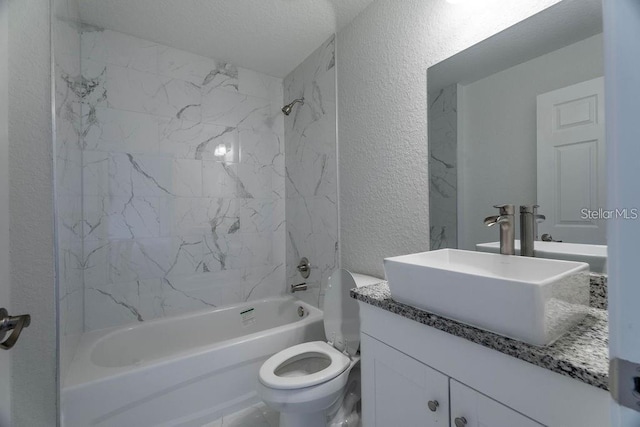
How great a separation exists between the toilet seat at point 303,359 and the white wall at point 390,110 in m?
0.55

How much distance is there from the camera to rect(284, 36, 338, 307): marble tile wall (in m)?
2.07

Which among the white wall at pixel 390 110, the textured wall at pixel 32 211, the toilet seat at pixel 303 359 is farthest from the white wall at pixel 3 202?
the white wall at pixel 390 110

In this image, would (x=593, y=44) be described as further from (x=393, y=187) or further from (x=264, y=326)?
Answer: (x=264, y=326)

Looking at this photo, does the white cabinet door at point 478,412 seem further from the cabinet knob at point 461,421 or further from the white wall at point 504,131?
the white wall at point 504,131

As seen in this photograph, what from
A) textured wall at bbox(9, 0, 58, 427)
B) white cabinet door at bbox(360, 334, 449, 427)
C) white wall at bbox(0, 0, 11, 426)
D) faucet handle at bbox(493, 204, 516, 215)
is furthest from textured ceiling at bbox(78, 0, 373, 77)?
white cabinet door at bbox(360, 334, 449, 427)

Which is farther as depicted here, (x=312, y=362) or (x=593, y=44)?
(x=312, y=362)

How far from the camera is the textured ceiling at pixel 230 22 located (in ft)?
5.58

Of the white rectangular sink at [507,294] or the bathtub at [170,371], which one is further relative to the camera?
the bathtub at [170,371]

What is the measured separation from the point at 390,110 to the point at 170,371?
1.88 metres

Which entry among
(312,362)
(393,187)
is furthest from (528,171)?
(312,362)

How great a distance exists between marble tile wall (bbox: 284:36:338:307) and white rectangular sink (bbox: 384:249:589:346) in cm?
115

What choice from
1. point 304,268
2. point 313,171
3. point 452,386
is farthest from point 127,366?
point 313,171

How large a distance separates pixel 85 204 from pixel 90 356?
95 centimetres

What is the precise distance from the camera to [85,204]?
1815 mm
